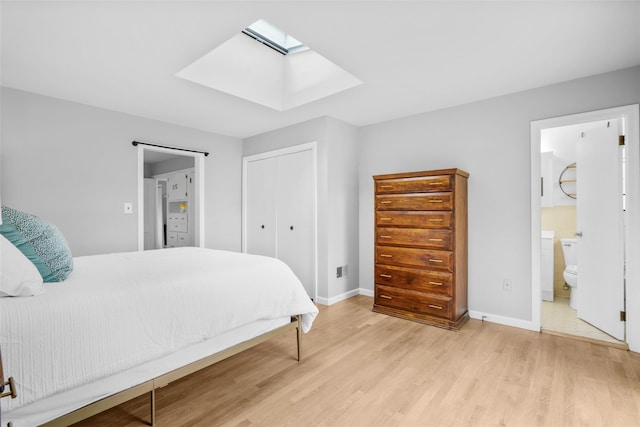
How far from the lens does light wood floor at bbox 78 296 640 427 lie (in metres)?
1.72

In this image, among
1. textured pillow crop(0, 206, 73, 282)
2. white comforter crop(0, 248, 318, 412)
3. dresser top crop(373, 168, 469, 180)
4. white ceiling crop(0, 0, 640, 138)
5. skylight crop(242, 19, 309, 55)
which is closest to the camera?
white comforter crop(0, 248, 318, 412)

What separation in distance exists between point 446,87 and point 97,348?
322 cm

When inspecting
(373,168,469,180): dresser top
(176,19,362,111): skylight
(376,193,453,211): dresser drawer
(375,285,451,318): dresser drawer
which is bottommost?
(375,285,451,318): dresser drawer

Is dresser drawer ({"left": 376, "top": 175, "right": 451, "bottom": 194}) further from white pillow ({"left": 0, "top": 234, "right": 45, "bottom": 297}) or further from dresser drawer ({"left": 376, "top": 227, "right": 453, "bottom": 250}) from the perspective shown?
white pillow ({"left": 0, "top": 234, "right": 45, "bottom": 297})

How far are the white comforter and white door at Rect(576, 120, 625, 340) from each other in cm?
274

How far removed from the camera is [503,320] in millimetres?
3123

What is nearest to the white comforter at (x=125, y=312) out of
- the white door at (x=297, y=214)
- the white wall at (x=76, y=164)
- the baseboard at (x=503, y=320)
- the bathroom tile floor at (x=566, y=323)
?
the white wall at (x=76, y=164)

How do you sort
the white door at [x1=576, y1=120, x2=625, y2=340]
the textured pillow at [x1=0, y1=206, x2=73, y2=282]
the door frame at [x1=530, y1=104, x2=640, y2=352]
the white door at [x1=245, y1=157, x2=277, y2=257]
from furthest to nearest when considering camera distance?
the white door at [x1=245, y1=157, x2=277, y2=257]
the white door at [x1=576, y1=120, x2=625, y2=340]
the door frame at [x1=530, y1=104, x2=640, y2=352]
the textured pillow at [x1=0, y1=206, x2=73, y2=282]

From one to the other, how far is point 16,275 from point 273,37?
272 cm

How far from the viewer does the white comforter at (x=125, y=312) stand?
122 centimetres

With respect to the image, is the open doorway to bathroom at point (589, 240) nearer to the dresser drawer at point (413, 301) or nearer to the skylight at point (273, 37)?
the dresser drawer at point (413, 301)

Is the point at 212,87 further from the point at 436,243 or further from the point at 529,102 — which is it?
the point at 529,102

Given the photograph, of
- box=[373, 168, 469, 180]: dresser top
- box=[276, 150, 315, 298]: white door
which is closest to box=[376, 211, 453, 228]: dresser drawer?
box=[373, 168, 469, 180]: dresser top

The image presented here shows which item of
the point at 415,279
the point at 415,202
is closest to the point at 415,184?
the point at 415,202
